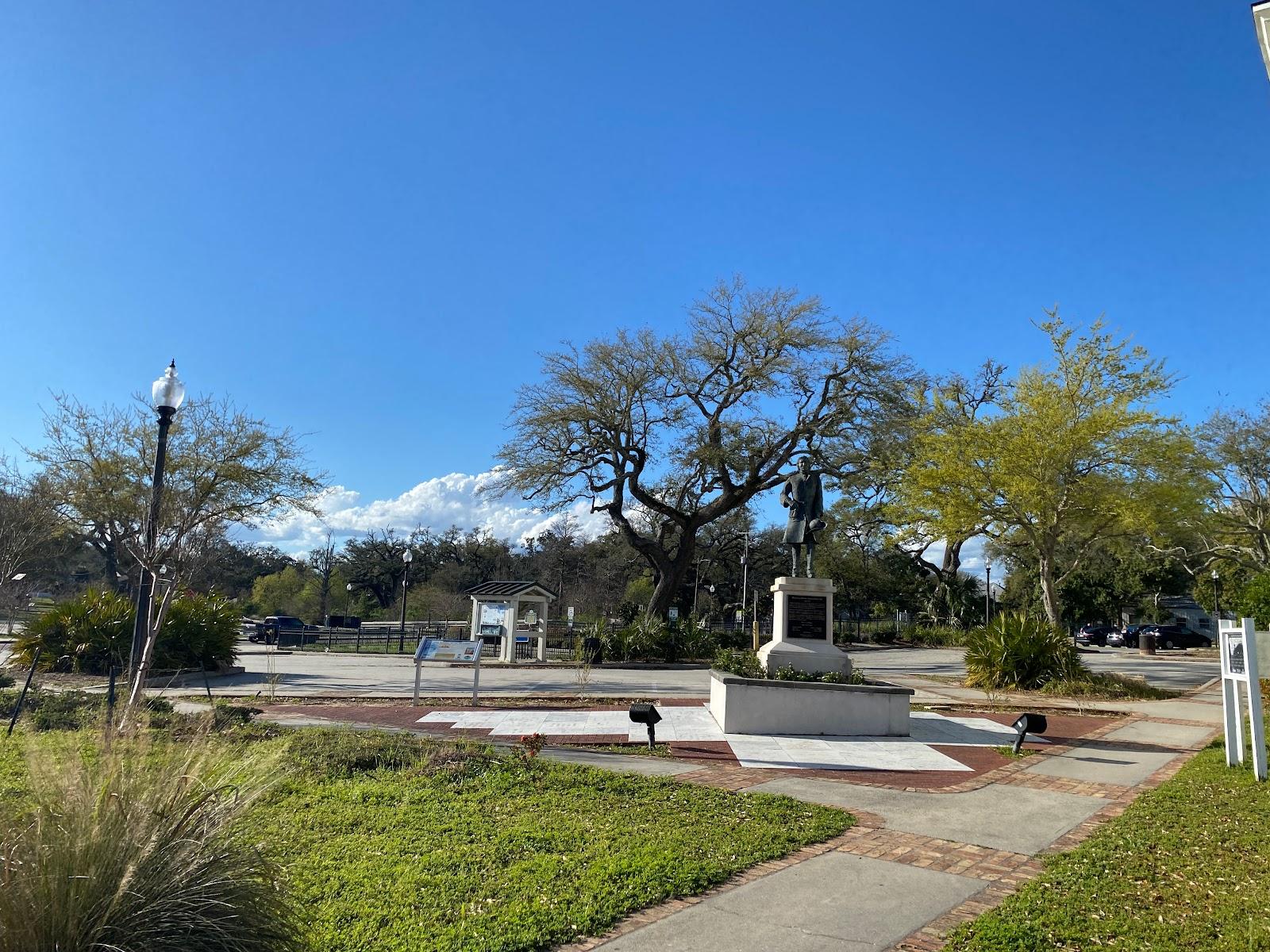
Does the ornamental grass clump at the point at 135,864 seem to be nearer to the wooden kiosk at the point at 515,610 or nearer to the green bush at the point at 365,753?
the green bush at the point at 365,753

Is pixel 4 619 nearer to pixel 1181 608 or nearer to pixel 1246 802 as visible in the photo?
pixel 1246 802

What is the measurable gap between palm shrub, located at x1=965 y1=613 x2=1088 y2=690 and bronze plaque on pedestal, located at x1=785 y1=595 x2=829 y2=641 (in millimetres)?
7669

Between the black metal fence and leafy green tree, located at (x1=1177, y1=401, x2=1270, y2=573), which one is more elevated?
leafy green tree, located at (x1=1177, y1=401, x2=1270, y2=573)

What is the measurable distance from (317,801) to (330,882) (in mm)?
2316

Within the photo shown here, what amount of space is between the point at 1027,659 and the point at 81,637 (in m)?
23.0

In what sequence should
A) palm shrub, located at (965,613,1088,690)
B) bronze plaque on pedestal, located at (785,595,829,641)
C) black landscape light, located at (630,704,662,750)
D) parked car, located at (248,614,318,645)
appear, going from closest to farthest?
black landscape light, located at (630,704,662,750) → bronze plaque on pedestal, located at (785,595,829,641) → palm shrub, located at (965,613,1088,690) → parked car, located at (248,614,318,645)

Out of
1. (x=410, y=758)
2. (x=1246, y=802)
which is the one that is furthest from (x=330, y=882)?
(x=1246, y=802)

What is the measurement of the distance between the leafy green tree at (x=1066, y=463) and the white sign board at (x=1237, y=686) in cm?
1158

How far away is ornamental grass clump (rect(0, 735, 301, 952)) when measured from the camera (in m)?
2.96

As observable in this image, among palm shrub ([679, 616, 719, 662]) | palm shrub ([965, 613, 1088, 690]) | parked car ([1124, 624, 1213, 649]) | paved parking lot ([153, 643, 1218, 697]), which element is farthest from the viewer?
parked car ([1124, 624, 1213, 649])

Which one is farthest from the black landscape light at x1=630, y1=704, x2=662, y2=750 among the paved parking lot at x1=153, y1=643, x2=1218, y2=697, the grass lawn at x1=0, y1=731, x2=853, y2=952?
the paved parking lot at x1=153, y1=643, x2=1218, y2=697

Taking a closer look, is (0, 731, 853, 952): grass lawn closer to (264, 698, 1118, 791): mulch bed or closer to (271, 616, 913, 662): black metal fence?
(264, 698, 1118, 791): mulch bed

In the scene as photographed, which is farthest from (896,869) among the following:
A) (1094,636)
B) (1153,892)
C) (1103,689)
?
(1094,636)

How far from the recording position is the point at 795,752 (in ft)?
35.5
